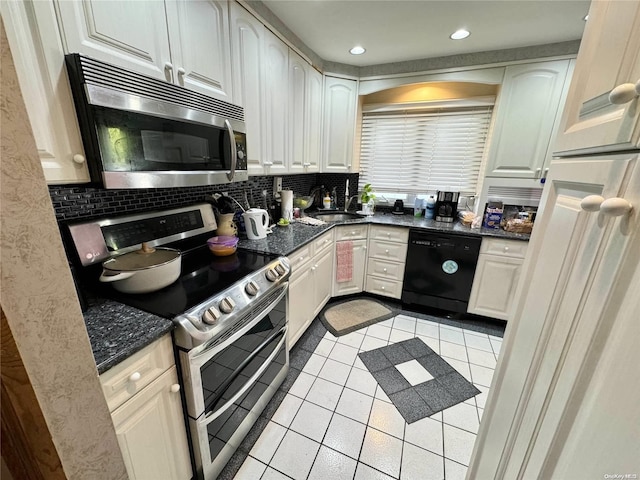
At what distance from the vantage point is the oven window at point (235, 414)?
3.75 feet

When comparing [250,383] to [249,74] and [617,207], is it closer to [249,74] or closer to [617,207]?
[617,207]

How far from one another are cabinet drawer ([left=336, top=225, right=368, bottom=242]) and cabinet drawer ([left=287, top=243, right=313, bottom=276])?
60 centimetres

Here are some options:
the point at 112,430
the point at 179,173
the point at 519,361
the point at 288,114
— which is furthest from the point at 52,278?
the point at 288,114

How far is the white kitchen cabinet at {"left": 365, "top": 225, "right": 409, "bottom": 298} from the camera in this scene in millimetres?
2559

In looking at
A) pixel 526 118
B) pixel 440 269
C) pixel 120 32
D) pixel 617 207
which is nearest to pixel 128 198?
pixel 120 32

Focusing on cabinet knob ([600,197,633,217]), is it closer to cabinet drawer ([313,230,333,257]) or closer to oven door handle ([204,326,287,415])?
oven door handle ([204,326,287,415])

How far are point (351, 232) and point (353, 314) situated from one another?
0.82 meters

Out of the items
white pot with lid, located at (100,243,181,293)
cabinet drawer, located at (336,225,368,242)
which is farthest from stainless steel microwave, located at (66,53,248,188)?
cabinet drawer, located at (336,225,368,242)

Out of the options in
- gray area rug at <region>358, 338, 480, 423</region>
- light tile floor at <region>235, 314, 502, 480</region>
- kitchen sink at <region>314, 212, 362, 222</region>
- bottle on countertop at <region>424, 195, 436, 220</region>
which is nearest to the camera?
light tile floor at <region>235, 314, 502, 480</region>

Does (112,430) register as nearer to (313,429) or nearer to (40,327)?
(40,327)

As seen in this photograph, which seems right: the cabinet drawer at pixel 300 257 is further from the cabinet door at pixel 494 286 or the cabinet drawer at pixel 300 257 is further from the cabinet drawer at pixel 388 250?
the cabinet door at pixel 494 286

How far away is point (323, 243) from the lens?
225cm

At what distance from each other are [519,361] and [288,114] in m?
2.08

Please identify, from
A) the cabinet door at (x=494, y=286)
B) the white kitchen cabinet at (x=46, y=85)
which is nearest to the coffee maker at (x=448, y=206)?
the cabinet door at (x=494, y=286)
